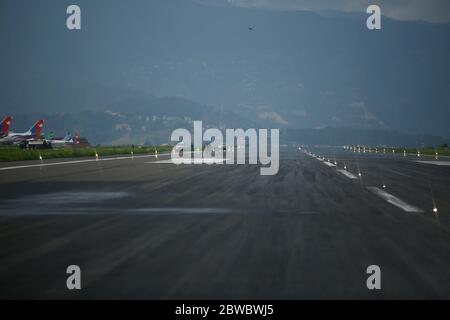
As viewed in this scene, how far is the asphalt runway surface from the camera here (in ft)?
26.0

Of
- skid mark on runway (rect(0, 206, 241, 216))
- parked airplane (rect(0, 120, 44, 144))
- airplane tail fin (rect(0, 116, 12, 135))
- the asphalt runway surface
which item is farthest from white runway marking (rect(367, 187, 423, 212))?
parked airplane (rect(0, 120, 44, 144))

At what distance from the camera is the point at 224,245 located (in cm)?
1120

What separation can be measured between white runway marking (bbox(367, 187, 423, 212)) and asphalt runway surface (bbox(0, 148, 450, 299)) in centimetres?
9

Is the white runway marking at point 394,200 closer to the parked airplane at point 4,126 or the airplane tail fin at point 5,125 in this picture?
the parked airplane at point 4,126

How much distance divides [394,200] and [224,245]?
33.9ft

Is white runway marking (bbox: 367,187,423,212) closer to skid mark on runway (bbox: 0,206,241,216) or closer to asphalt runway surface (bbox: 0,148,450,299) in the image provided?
asphalt runway surface (bbox: 0,148,450,299)

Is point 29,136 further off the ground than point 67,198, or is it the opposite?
point 29,136

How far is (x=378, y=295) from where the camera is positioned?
7.55 metres

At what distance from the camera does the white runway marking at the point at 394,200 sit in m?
17.5

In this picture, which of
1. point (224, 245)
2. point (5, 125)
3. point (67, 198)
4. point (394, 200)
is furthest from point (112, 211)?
point (5, 125)

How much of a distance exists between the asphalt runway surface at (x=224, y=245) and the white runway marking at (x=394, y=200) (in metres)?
0.09

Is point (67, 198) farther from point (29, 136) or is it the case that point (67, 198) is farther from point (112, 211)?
point (29, 136)
